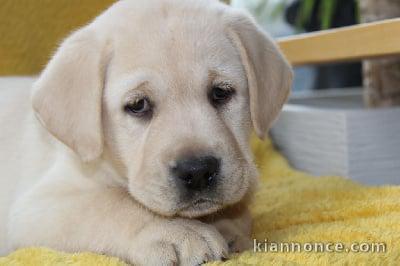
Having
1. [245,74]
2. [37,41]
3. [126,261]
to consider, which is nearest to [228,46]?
[245,74]

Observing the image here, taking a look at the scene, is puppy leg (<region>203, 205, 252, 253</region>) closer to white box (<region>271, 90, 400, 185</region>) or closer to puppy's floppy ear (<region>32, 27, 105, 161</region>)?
puppy's floppy ear (<region>32, 27, 105, 161</region>)

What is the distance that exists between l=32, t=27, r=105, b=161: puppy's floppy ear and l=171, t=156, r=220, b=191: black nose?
42 cm

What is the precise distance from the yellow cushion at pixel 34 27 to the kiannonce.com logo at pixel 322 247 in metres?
2.00

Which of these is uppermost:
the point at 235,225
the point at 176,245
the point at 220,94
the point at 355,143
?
the point at 220,94

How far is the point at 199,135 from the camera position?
2.02 m

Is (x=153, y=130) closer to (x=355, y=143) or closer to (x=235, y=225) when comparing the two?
(x=235, y=225)

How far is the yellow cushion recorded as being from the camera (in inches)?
139

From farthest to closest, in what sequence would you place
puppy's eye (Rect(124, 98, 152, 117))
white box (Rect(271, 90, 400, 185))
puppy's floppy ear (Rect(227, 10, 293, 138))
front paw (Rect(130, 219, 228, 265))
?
white box (Rect(271, 90, 400, 185)) < puppy's floppy ear (Rect(227, 10, 293, 138)) < puppy's eye (Rect(124, 98, 152, 117)) < front paw (Rect(130, 219, 228, 265))

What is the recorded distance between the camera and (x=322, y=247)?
206 centimetres

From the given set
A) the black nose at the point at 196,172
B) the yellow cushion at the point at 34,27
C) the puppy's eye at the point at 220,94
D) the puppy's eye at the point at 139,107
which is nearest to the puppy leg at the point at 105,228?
the black nose at the point at 196,172

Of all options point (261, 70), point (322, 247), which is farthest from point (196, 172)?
point (261, 70)

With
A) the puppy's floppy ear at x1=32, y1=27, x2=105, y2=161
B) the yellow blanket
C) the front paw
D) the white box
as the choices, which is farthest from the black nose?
the white box

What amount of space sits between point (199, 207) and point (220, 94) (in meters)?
0.46

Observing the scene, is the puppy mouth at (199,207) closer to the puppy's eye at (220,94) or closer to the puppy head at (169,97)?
the puppy head at (169,97)
